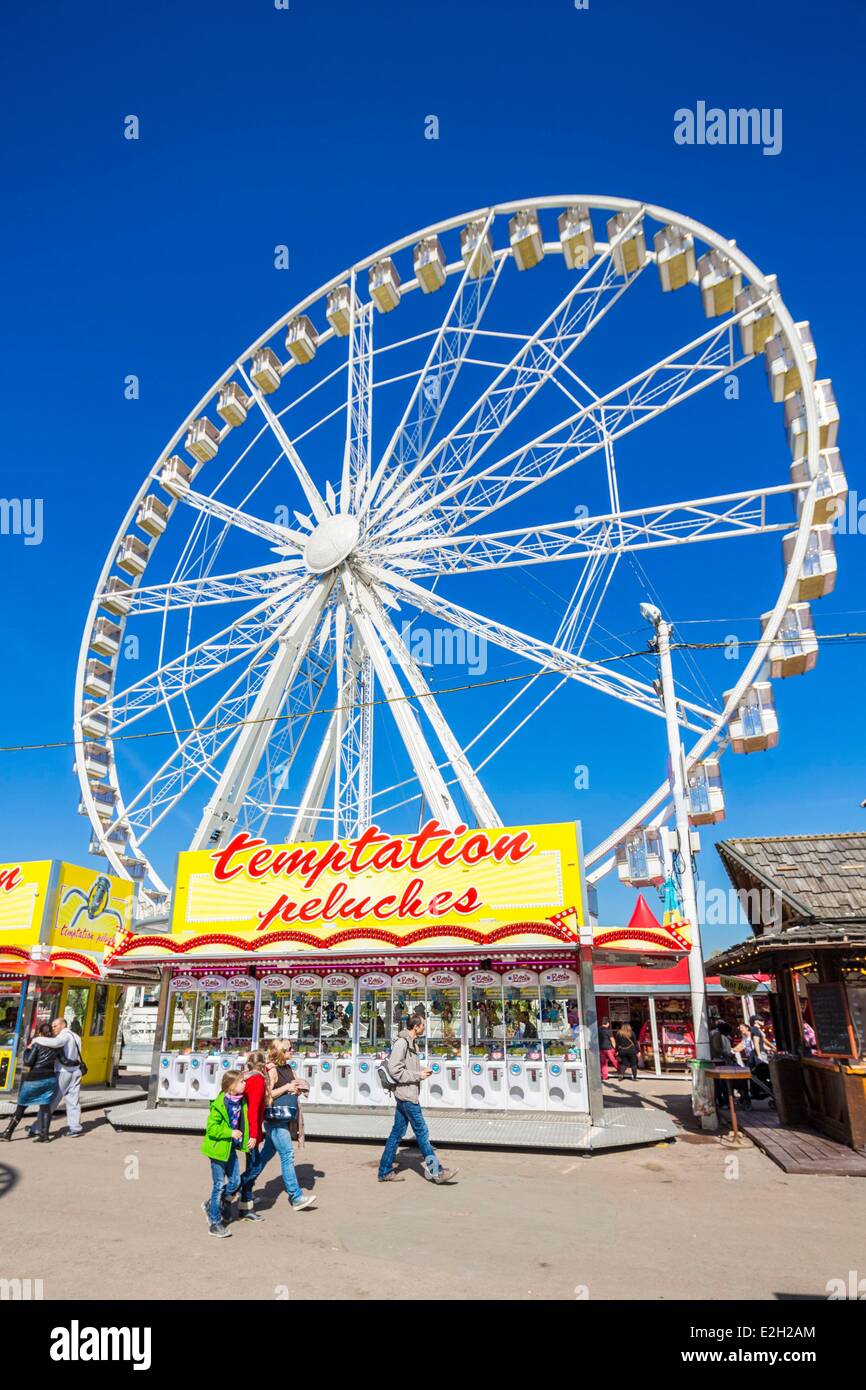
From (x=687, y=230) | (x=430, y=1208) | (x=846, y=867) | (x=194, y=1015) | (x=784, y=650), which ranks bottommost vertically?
(x=430, y=1208)

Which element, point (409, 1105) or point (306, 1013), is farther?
point (306, 1013)

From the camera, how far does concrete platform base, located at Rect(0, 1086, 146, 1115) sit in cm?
1501

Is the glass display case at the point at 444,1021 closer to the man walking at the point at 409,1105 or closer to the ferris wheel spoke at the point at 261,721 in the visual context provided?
the man walking at the point at 409,1105

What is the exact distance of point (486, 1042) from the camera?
13.3 metres

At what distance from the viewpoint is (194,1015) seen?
15289mm

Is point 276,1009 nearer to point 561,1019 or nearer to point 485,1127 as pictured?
point 485,1127

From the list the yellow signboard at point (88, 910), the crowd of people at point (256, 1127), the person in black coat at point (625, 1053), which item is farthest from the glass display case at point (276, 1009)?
the person in black coat at point (625, 1053)

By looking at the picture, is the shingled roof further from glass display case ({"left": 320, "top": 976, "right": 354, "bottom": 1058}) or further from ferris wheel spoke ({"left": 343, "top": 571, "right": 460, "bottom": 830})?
glass display case ({"left": 320, "top": 976, "right": 354, "bottom": 1058})

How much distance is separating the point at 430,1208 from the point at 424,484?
1523 centimetres

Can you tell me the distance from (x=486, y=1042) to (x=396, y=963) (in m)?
1.92

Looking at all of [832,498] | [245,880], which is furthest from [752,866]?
[245,880]

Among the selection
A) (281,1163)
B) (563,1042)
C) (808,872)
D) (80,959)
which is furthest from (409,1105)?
(80,959)

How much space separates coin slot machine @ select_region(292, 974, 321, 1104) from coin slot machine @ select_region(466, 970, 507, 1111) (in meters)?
2.75

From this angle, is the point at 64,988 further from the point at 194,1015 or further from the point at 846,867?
the point at 846,867
